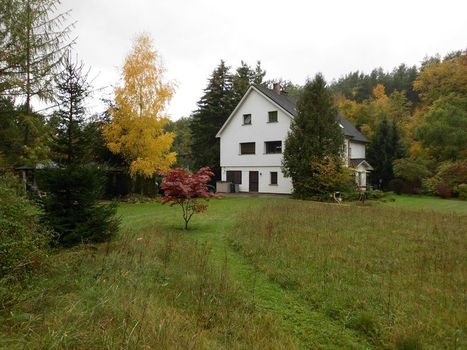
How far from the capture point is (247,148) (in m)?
29.5

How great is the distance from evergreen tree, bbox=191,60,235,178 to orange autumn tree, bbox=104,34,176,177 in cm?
1375

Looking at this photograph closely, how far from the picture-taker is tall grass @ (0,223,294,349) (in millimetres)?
3193

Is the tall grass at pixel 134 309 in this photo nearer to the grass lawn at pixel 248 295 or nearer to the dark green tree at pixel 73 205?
the grass lawn at pixel 248 295

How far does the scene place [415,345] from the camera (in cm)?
388

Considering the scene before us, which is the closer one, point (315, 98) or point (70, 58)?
point (70, 58)

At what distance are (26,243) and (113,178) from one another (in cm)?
1906

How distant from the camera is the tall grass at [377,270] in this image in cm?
435

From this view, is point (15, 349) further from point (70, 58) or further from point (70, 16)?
point (70, 16)

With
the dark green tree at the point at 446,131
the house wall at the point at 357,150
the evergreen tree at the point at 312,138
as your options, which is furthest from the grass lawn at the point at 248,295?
the house wall at the point at 357,150

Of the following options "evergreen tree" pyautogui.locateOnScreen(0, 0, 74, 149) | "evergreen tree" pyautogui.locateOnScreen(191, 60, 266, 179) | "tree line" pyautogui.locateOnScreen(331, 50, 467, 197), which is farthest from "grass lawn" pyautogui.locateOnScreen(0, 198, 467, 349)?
"evergreen tree" pyautogui.locateOnScreen(191, 60, 266, 179)

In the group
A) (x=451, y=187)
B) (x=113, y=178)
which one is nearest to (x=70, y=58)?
(x=113, y=178)

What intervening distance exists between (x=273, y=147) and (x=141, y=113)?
11.7 m

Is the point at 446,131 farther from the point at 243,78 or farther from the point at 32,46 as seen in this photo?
the point at 32,46

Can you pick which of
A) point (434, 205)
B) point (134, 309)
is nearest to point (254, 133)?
point (434, 205)
